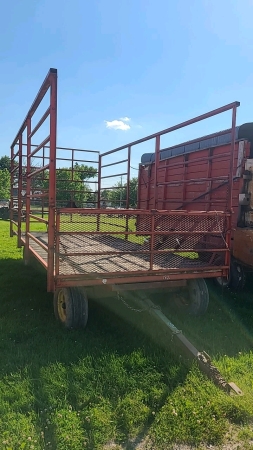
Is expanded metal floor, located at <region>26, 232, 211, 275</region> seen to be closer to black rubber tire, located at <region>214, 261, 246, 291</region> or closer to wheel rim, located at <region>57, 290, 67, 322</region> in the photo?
wheel rim, located at <region>57, 290, 67, 322</region>

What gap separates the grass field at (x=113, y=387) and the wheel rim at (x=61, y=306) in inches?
4.6

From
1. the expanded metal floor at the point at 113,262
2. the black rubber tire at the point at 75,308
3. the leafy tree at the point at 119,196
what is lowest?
the black rubber tire at the point at 75,308

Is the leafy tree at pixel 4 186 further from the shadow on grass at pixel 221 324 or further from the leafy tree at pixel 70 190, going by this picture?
the shadow on grass at pixel 221 324

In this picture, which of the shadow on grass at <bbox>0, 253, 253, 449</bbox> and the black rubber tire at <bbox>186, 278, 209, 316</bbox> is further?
the black rubber tire at <bbox>186, 278, 209, 316</bbox>

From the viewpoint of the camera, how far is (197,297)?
4.65 meters

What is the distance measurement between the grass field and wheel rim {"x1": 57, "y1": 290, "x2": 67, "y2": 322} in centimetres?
12

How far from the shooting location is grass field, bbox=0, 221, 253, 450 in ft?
8.17

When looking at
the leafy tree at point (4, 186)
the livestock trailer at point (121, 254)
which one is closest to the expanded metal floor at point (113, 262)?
the livestock trailer at point (121, 254)

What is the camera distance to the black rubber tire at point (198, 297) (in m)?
4.62

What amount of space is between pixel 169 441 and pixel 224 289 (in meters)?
3.99

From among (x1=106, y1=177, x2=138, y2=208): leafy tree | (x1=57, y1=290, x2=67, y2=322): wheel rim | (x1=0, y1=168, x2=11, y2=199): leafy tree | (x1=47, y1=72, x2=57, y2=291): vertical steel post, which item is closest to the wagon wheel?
(x1=57, y1=290, x2=67, y2=322): wheel rim

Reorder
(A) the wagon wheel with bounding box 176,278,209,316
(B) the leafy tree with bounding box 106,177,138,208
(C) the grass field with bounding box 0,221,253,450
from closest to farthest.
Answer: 1. (C) the grass field with bounding box 0,221,253,450
2. (A) the wagon wheel with bounding box 176,278,209,316
3. (B) the leafy tree with bounding box 106,177,138,208

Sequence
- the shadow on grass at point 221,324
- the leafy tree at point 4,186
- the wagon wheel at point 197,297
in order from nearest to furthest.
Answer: the shadow on grass at point 221,324
the wagon wheel at point 197,297
the leafy tree at point 4,186

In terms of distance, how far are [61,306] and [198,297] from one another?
5.64ft
